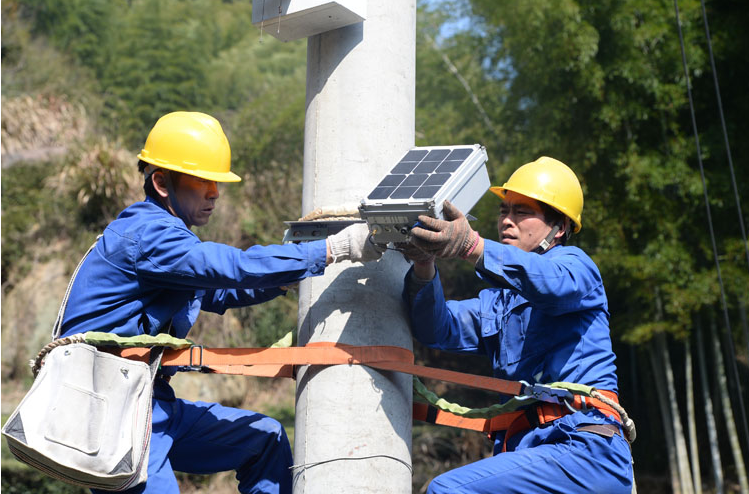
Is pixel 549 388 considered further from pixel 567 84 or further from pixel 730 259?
pixel 567 84

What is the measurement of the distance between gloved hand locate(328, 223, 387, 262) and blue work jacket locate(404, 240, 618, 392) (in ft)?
1.30

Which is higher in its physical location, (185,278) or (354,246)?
(354,246)

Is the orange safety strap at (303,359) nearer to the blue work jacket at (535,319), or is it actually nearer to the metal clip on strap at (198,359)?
the metal clip on strap at (198,359)

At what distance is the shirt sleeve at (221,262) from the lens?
10.4ft

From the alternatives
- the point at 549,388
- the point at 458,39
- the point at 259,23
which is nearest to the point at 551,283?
the point at 549,388

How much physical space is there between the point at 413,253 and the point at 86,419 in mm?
1361

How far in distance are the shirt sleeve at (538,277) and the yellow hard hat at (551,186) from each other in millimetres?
499

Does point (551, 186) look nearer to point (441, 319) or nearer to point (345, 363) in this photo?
point (441, 319)

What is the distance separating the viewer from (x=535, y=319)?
3.54 metres

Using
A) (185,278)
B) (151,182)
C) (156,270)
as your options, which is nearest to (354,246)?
(185,278)

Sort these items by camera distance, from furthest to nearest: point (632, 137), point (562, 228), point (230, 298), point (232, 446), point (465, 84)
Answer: point (465, 84) → point (632, 137) → point (230, 298) → point (562, 228) → point (232, 446)

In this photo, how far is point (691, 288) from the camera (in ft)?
36.4

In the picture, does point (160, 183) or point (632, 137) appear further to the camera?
point (632, 137)

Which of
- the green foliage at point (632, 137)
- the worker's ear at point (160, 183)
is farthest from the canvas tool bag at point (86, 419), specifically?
the green foliage at point (632, 137)
